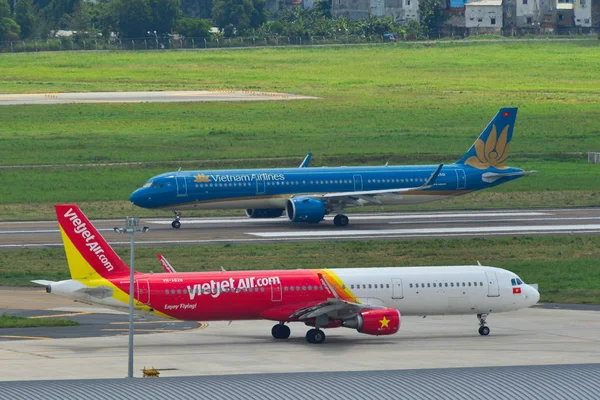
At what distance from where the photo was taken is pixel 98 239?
5609 centimetres

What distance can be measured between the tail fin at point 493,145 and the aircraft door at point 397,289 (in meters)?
40.6

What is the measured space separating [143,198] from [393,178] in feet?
59.8

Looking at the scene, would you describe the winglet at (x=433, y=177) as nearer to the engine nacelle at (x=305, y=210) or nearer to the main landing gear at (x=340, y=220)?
the main landing gear at (x=340, y=220)

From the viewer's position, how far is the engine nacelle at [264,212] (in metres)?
95.5

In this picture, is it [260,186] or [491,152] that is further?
[491,152]

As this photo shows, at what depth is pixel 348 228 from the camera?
93.4m

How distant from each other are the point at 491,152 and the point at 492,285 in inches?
1581

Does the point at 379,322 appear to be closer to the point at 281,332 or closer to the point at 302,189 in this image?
the point at 281,332

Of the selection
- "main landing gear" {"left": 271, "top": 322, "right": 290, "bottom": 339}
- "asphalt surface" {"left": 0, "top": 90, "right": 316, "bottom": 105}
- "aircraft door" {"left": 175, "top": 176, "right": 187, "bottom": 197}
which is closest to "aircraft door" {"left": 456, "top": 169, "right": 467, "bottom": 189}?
"aircraft door" {"left": 175, "top": 176, "right": 187, "bottom": 197}

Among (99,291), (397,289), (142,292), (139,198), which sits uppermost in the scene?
(99,291)

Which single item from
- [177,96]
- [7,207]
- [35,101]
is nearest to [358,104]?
[177,96]

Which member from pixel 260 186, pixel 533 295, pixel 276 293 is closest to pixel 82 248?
pixel 276 293

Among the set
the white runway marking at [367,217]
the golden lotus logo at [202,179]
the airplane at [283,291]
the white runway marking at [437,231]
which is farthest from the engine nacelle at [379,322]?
the white runway marking at [367,217]

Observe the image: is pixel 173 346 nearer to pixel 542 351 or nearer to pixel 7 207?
pixel 542 351
